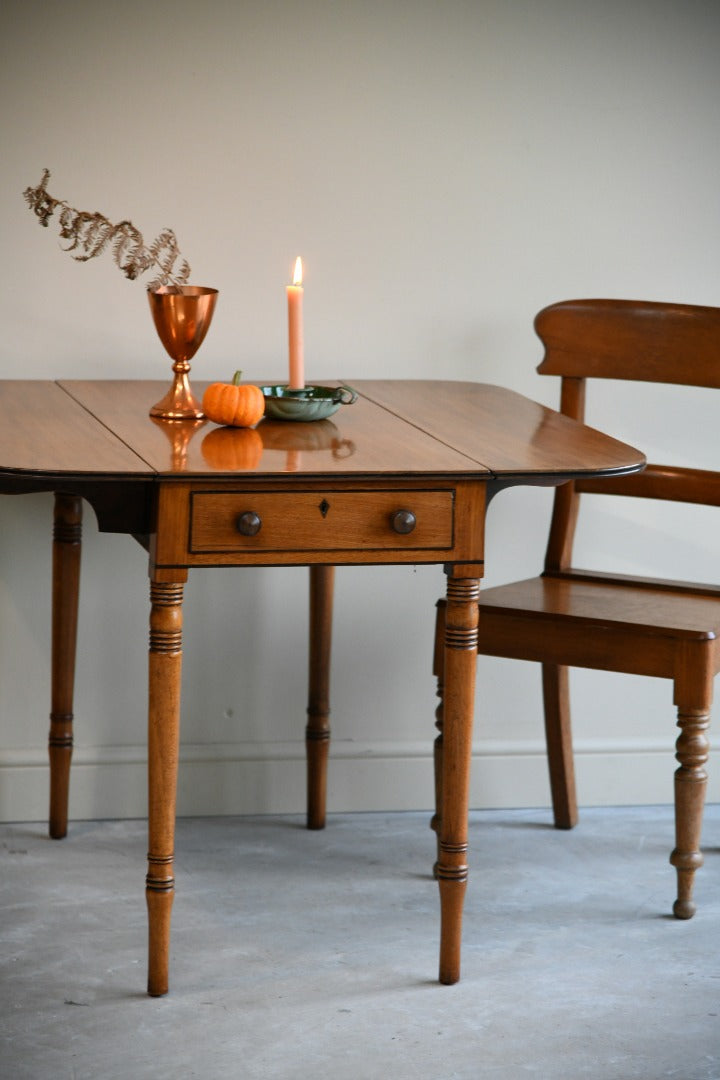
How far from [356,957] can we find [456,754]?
1.27 ft

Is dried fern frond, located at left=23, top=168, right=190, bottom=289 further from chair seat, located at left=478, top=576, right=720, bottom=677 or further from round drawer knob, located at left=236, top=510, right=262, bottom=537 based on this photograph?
chair seat, located at left=478, top=576, right=720, bottom=677

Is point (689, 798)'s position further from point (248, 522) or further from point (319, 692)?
point (248, 522)

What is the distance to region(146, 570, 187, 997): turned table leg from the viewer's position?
2.05 m

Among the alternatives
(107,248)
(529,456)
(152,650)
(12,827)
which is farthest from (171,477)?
(12,827)

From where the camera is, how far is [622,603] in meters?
2.59

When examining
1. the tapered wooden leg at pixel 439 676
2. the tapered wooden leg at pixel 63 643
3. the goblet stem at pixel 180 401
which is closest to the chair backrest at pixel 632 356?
the tapered wooden leg at pixel 439 676

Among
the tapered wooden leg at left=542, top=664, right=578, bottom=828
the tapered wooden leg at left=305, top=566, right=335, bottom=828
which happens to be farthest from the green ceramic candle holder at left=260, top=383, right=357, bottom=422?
the tapered wooden leg at left=542, top=664, right=578, bottom=828

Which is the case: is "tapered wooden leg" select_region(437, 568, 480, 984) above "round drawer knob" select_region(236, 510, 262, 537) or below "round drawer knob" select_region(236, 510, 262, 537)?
below

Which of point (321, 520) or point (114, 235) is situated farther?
point (114, 235)

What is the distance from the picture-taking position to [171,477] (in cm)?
196

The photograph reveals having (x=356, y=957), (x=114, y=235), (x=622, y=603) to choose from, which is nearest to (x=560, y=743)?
(x=622, y=603)

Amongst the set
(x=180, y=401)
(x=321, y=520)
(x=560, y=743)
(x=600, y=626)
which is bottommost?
(x=560, y=743)

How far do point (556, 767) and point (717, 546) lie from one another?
0.58m

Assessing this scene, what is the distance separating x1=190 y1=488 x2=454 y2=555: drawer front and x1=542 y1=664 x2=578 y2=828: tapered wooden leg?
81 centimetres
